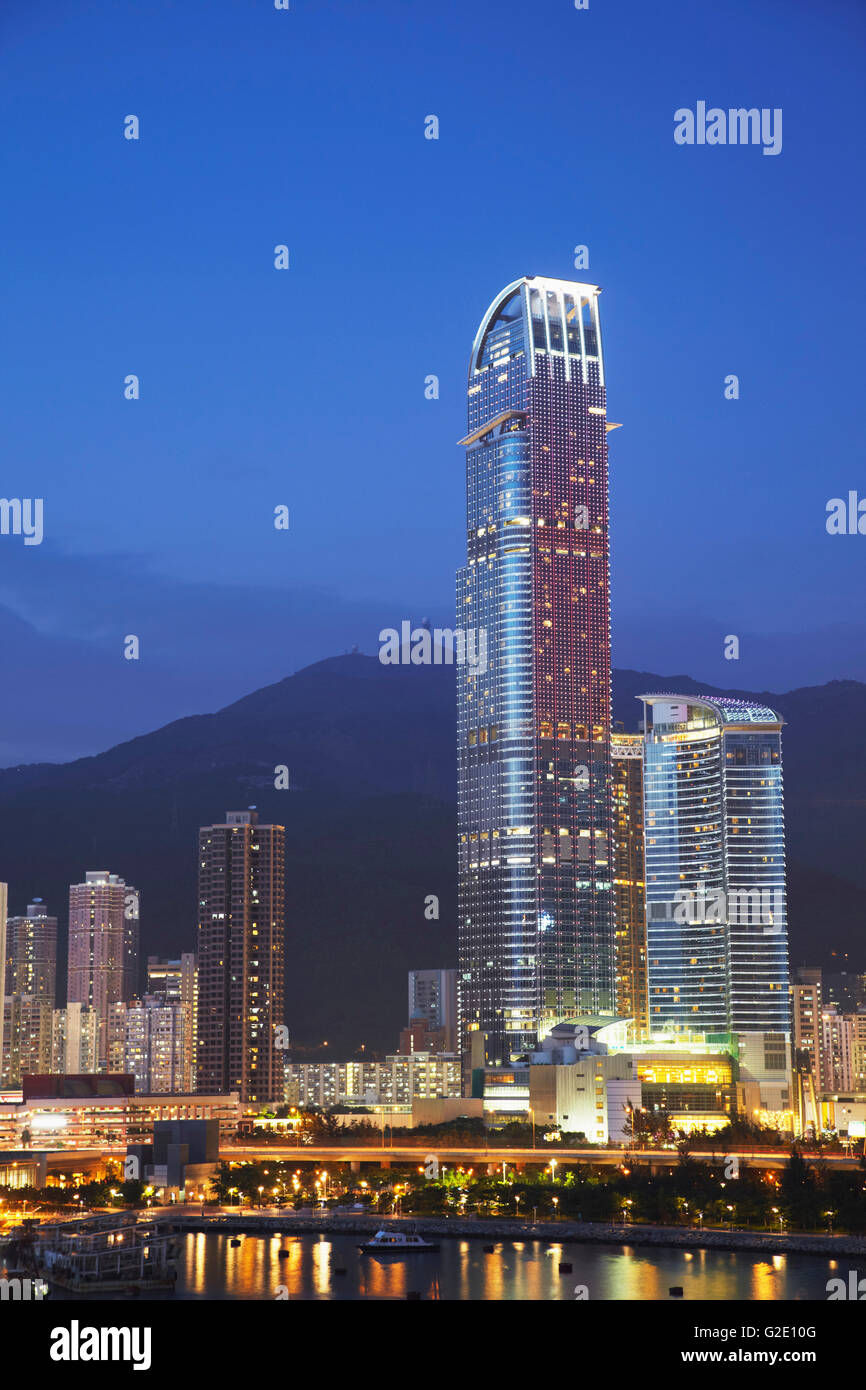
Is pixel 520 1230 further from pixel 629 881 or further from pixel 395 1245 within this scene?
pixel 629 881

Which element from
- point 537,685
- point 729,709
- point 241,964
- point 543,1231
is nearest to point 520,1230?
point 543,1231

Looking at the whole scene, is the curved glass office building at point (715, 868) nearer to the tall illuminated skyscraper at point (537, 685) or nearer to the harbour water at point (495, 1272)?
the tall illuminated skyscraper at point (537, 685)

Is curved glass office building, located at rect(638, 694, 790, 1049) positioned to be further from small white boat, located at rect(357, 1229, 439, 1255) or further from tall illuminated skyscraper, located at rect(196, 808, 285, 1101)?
small white boat, located at rect(357, 1229, 439, 1255)

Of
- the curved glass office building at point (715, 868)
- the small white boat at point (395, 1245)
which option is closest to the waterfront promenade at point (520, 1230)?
the small white boat at point (395, 1245)

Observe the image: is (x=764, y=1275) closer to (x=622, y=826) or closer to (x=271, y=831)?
(x=622, y=826)

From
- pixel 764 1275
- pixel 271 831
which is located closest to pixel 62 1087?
pixel 271 831
